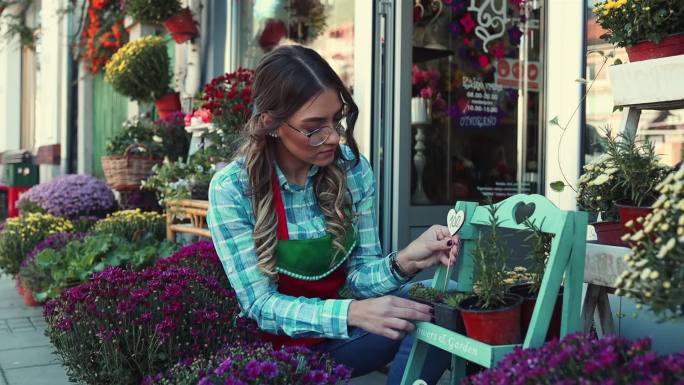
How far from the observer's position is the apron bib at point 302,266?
2.15 m

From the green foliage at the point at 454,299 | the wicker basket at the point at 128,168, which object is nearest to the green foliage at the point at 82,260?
the wicker basket at the point at 128,168

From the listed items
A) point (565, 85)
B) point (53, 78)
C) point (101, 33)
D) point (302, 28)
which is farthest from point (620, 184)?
point (53, 78)

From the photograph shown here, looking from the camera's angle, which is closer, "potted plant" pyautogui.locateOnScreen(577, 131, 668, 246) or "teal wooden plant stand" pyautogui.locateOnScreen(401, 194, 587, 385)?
"teal wooden plant stand" pyautogui.locateOnScreen(401, 194, 587, 385)

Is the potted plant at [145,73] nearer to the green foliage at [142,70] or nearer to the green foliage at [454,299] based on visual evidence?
the green foliage at [142,70]

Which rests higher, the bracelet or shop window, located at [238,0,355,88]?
shop window, located at [238,0,355,88]

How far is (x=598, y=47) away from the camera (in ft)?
9.77

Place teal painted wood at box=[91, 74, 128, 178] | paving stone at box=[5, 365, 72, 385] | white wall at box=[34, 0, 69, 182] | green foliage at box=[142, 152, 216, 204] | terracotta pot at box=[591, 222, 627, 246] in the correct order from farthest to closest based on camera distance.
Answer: white wall at box=[34, 0, 69, 182]
teal painted wood at box=[91, 74, 128, 178]
green foliage at box=[142, 152, 216, 204]
paving stone at box=[5, 365, 72, 385]
terracotta pot at box=[591, 222, 627, 246]

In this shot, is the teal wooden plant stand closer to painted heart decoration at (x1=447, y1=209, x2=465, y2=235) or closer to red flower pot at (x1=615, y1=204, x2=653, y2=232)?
painted heart decoration at (x1=447, y1=209, x2=465, y2=235)

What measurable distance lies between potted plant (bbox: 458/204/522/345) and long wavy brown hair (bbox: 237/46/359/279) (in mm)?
625

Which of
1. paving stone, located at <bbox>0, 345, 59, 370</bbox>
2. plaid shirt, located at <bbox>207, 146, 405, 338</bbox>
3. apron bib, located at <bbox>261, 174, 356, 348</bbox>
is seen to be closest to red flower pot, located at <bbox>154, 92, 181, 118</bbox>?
paving stone, located at <bbox>0, 345, 59, 370</bbox>

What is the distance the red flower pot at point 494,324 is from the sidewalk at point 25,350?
2.28 meters

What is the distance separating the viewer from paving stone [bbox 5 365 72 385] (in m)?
3.24

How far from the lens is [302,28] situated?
5387 mm

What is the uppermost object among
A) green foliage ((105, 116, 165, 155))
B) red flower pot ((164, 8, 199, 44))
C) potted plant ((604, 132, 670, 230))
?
red flower pot ((164, 8, 199, 44))
